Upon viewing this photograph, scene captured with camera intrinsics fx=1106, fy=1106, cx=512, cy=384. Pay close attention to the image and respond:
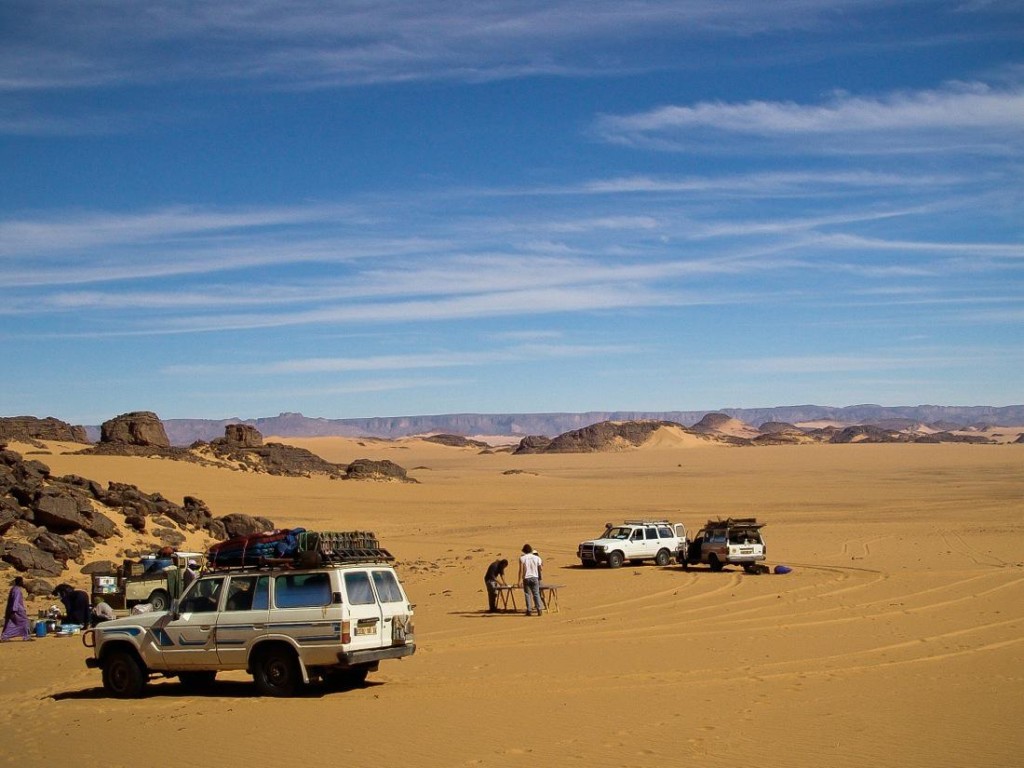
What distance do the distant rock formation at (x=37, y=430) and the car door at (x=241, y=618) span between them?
173ft

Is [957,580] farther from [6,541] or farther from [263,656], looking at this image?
[6,541]

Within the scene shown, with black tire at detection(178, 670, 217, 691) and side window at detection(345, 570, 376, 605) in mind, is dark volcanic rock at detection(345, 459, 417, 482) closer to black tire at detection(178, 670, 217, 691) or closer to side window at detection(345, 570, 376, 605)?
black tire at detection(178, 670, 217, 691)

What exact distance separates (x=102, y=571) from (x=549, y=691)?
1872 centimetres

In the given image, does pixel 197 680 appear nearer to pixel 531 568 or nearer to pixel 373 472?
pixel 531 568

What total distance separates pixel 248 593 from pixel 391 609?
1780 millimetres

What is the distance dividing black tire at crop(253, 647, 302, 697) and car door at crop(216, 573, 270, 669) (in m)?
0.21

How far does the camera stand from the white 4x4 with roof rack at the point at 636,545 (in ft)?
107

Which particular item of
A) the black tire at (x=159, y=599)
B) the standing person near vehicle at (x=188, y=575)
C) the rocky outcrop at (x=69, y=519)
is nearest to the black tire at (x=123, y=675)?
the standing person near vehicle at (x=188, y=575)

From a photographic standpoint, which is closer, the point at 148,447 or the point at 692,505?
the point at 692,505

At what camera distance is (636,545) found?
Answer: 3306 cm

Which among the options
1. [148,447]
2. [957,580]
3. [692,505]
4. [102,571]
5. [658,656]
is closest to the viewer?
[658,656]

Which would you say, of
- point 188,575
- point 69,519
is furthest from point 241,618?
point 69,519

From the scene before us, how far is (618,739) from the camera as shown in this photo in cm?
1078

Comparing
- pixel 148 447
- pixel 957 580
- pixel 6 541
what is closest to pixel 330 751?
pixel 957 580
